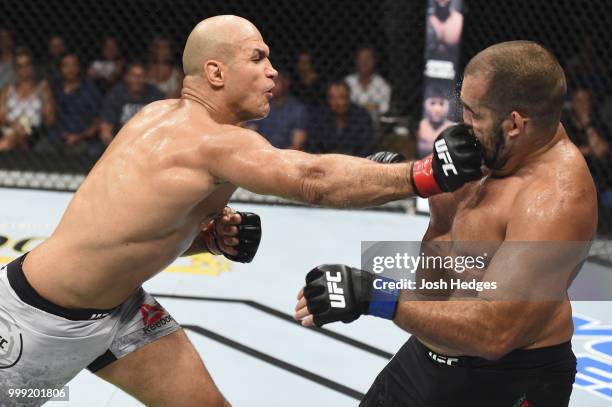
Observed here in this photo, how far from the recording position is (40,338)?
226 centimetres

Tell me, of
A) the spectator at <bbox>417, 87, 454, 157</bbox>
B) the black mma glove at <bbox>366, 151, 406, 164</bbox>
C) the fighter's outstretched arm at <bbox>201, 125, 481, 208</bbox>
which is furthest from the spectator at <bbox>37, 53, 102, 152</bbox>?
the fighter's outstretched arm at <bbox>201, 125, 481, 208</bbox>

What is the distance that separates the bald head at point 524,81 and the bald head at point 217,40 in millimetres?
655

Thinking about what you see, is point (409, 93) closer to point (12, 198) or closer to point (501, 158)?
point (12, 198)

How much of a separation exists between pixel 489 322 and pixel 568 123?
3829mm

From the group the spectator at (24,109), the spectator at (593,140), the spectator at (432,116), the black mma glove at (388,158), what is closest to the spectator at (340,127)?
the spectator at (432,116)

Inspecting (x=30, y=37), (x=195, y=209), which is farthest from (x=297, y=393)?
(x=30, y=37)

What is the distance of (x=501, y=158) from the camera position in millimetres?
2043

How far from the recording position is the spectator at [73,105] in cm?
608

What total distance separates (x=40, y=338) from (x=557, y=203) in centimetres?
132

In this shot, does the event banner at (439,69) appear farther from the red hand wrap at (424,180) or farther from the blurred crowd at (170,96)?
the red hand wrap at (424,180)

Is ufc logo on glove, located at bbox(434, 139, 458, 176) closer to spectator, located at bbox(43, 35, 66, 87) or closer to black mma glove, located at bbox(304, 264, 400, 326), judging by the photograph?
black mma glove, located at bbox(304, 264, 400, 326)

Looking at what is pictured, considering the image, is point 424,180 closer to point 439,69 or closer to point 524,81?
point 524,81

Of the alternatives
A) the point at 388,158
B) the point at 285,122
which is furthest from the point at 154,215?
the point at 285,122

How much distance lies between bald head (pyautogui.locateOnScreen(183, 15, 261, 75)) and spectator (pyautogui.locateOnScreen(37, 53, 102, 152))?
390 cm
